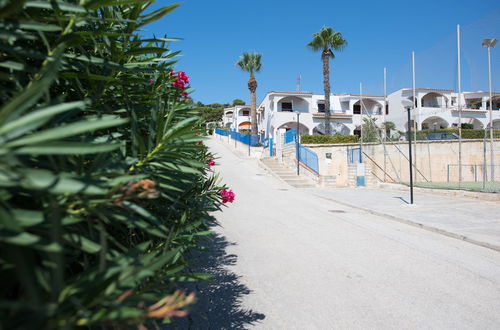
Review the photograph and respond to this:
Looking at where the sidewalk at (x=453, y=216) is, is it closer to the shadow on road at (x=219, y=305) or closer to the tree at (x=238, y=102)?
the shadow on road at (x=219, y=305)

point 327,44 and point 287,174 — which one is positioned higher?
point 327,44

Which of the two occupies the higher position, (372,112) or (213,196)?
(372,112)

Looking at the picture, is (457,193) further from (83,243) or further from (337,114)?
(337,114)

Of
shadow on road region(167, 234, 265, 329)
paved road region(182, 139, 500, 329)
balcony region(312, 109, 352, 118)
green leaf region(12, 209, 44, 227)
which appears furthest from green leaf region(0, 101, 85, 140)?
balcony region(312, 109, 352, 118)

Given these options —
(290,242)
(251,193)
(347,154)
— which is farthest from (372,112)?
(290,242)

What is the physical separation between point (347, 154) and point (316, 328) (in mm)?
20983

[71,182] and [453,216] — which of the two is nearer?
[71,182]

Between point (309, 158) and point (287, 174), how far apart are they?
1.90 metres

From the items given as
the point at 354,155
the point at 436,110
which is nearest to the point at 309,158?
the point at 354,155

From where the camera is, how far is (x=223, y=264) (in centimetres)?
513

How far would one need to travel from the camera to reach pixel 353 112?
4712 centimetres

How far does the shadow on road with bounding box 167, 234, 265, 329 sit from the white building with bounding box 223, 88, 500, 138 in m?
36.1

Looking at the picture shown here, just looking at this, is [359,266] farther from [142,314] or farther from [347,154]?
[347,154]

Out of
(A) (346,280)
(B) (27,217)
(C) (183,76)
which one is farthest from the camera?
(A) (346,280)
